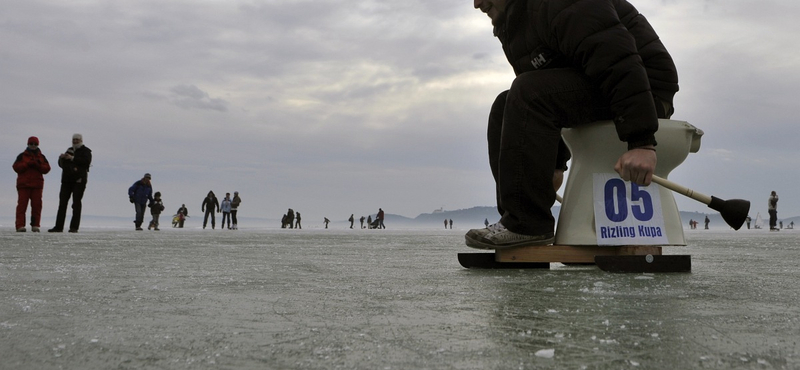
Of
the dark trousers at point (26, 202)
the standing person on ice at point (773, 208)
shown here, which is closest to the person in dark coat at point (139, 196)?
the dark trousers at point (26, 202)

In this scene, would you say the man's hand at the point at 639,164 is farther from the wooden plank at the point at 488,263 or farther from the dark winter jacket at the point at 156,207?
the dark winter jacket at the point at 156,207

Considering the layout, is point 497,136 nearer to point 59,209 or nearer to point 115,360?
point 115,360

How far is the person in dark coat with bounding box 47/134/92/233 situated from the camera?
35.6ft

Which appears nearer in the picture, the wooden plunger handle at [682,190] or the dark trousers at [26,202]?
the wooden plunger handle at [682,190]

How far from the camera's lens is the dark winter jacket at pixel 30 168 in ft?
35.7

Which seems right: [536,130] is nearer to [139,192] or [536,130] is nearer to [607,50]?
[607,50]

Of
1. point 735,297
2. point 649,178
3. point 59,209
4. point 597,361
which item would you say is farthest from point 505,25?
point 59,209

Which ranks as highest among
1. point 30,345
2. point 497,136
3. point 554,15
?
point 554,15

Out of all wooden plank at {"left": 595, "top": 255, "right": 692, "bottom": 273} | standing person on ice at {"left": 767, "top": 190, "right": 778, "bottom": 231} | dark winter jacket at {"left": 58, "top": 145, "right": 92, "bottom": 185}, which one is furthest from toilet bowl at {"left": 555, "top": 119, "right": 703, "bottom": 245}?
standing person on ice at {"left": 767, "top": 190, "right": 778, "bottom": 231}

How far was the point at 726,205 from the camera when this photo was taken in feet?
9.89

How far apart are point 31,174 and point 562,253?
407 inches

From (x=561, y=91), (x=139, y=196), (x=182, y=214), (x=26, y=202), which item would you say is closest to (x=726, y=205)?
(x=561, y=91)

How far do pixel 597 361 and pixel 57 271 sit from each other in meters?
2.55

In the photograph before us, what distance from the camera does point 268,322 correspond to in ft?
4.92
